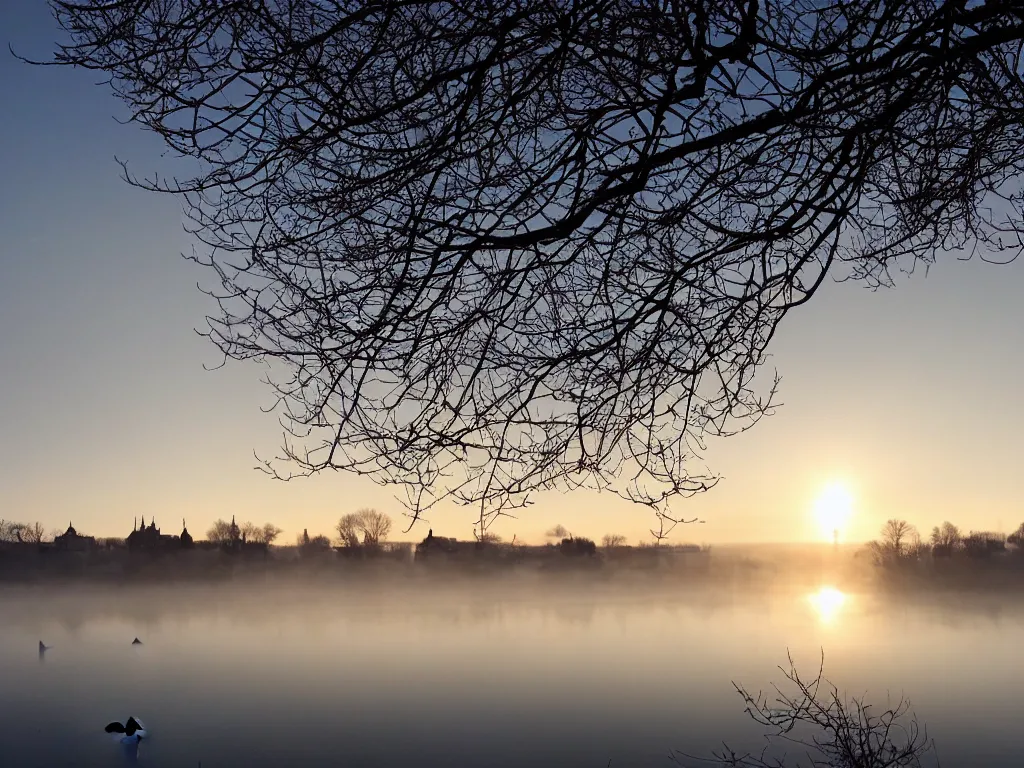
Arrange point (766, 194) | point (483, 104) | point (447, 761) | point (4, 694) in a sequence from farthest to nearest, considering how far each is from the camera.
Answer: point (4, 694) < point (447, 761) < point (766, 194) < point (483, 104)

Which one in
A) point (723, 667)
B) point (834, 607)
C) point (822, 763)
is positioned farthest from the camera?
point (834, 607)

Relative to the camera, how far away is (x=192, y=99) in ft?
15.9

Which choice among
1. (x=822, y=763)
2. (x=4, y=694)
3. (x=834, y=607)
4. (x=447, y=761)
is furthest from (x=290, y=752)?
(x=834, y=607)

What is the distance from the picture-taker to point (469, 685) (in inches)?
2709

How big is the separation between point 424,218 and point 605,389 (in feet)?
4.76

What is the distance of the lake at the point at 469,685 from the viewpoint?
4412 cm

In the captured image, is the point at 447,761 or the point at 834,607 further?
the point at 834,607

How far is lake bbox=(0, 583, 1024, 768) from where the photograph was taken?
1737 inches

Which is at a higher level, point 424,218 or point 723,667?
point 424,218

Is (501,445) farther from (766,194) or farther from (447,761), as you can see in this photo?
(447,761)

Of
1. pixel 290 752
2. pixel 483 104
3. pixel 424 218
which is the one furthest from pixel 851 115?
pixel 290 752

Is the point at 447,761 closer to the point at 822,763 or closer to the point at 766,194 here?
the point at 822,763

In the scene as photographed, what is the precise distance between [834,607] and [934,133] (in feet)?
625

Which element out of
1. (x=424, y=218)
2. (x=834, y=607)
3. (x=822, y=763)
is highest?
(x=424, y=218)
